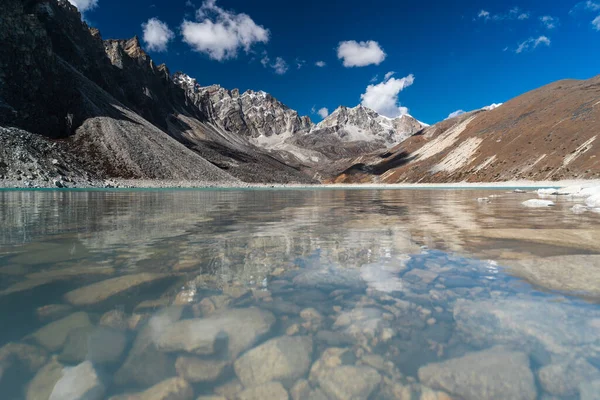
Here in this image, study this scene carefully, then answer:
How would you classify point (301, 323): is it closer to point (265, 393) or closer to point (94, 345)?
point (265, 393)

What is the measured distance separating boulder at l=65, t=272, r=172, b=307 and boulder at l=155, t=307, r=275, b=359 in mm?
1794

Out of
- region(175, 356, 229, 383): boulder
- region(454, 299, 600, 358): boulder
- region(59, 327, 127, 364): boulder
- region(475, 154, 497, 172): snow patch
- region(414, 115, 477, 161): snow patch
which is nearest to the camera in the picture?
region(175, 356, 229, 383): boulder

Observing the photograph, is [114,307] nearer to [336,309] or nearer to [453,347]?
[336,309]

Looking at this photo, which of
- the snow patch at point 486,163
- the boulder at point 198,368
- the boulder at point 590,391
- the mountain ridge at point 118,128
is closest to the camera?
the boulder at point 590,391

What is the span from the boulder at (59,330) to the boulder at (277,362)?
225 cm

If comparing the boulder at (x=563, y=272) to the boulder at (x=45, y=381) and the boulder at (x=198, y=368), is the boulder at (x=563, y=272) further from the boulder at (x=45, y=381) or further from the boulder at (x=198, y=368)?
the boulder at (x=45, y=381)

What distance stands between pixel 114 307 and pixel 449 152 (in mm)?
156829

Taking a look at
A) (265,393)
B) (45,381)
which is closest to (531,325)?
(265,393)

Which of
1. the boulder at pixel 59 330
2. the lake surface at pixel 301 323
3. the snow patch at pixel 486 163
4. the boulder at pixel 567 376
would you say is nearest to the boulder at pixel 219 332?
the lake surface at pixel 301 323

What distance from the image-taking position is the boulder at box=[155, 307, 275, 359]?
386 cm

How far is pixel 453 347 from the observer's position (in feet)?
12.5

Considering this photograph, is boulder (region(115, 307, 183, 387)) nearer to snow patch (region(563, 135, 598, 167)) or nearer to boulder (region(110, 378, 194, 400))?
boulder (region(110, 378, 194, 400))

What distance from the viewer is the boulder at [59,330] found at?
3.83 meters

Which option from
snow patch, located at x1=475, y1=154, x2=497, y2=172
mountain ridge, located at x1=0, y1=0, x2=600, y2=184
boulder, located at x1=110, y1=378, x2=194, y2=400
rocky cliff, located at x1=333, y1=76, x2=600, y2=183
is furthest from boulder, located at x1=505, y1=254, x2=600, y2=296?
snow patch, located at x1=475, y1=154, x2=497, y2=172
